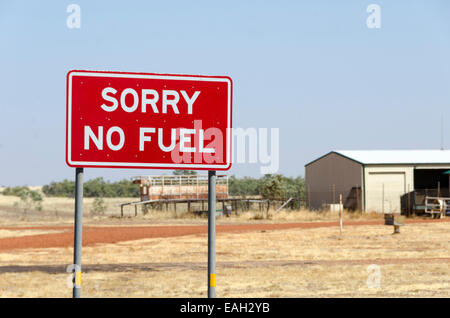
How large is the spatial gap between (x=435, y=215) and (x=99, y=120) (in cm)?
4759

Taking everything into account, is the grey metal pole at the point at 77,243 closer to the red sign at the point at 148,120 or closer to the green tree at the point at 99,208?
the red sign at the point at 148,120

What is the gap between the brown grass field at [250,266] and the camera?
14.2 metres

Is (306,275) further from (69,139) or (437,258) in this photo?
A: (69,139)

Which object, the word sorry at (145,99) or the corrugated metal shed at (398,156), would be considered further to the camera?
the corrugated metal shed at (398,156)

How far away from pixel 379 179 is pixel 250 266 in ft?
119

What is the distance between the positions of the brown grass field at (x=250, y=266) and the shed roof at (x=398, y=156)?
2296cm

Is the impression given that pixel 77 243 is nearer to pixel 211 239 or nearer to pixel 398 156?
pixel 211 239

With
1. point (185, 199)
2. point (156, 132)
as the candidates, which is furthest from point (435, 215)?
point (156, 132)

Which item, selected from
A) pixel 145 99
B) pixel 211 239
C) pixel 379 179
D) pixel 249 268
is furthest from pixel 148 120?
pixel 379 179

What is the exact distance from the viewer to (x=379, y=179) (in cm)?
5322

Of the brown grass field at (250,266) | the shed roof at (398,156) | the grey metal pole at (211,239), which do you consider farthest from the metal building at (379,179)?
the grey metal pole at (211,239)

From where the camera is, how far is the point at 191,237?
104 ft

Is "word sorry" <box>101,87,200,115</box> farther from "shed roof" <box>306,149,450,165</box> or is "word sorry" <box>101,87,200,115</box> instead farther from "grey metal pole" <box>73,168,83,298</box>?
"shed roof" <box>306,149,450,165</box>

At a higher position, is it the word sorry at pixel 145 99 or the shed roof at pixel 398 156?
the shed roof at pixel 398 156
